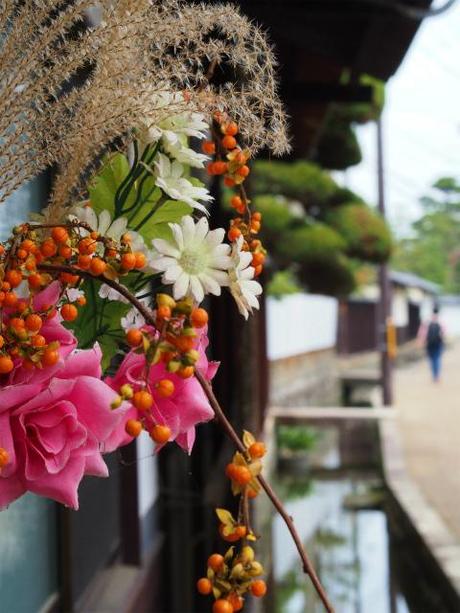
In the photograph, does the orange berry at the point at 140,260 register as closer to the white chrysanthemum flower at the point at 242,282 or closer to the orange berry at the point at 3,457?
the white chrysanthemum flower at the point at 242,282

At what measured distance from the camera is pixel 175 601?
15.6 ft

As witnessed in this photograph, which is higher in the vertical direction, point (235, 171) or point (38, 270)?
point (235, 171)

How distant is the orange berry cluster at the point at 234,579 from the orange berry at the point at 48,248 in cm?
35

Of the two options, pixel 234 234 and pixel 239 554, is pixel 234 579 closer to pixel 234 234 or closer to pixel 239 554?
pixel 239 554

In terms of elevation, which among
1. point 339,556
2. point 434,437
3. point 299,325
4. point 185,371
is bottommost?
point 339,556

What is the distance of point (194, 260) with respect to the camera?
858 millimetres

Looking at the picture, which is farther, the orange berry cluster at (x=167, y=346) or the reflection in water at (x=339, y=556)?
the reflection in water at (x=339, y=556)

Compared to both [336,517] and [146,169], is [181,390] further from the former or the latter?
[336,517]

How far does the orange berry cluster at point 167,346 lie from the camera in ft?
2.37

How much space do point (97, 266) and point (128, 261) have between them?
3 centimetres

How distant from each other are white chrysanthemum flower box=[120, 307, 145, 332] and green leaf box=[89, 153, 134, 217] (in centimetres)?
12

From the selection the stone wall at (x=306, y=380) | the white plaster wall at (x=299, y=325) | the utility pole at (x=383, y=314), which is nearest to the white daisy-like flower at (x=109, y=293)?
the white plaster wall at (x=299, y=325)

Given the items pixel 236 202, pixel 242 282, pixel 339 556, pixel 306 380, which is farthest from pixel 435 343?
pixel 242 282

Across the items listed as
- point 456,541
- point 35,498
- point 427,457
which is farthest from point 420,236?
point 35,498
